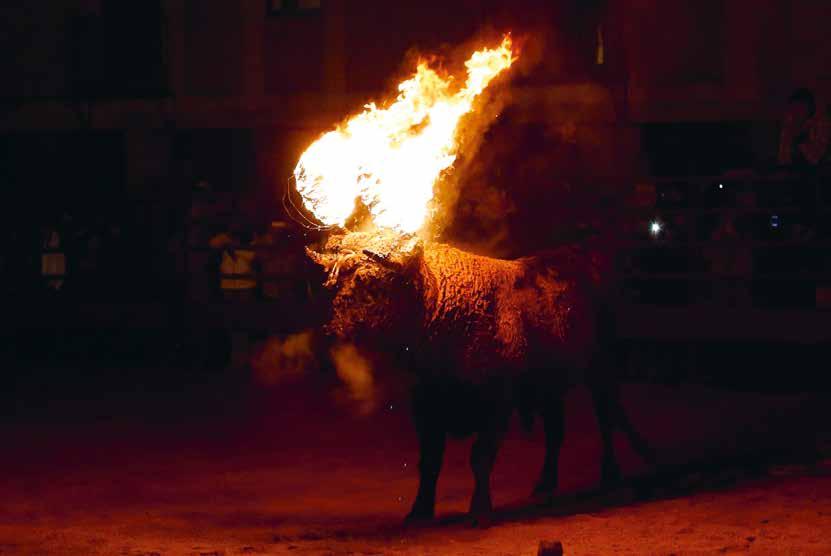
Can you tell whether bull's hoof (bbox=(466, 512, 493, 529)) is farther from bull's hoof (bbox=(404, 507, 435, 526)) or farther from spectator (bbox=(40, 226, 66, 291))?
spectator (bbox=(40, 226, 66, 291))

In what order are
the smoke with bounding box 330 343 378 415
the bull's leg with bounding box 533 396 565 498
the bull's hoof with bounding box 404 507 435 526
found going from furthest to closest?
the smoke with bounding box 330 343 378 415 → the bull's leg with bounding box 533 396 565 498 → the bull's hoof with bounding box 404 507 435 526

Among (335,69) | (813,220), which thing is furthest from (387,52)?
(813,220)

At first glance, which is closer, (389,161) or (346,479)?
(389,161)

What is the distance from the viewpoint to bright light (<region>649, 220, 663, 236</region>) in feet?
44.2

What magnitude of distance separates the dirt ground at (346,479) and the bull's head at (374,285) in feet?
4.06

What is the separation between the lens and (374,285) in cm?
700

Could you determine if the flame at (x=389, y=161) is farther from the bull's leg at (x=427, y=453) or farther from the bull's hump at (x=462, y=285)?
the bull's leg at (x=427, y=453)

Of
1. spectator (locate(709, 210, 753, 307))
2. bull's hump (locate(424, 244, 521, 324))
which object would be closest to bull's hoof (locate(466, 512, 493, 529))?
bull's hump (locate(424, 244, 521, 324))

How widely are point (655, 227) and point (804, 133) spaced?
1.96 metres

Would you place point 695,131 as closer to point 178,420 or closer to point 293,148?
point 293,148

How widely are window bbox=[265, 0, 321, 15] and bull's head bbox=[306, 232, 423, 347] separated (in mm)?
12881

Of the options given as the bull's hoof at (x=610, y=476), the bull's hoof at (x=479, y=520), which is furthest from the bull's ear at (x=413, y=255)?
the bull's hoof at (x=610, y=476)

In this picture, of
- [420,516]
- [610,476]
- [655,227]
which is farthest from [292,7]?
[420,516]

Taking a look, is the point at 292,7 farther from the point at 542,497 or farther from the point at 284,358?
the point at 542,497
